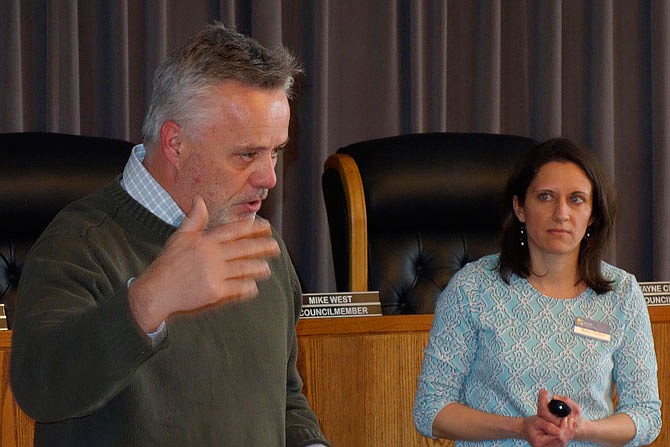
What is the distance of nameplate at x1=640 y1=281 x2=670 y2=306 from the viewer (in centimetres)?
260

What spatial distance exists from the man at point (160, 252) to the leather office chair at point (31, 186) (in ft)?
3.40

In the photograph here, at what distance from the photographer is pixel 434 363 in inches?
92.1

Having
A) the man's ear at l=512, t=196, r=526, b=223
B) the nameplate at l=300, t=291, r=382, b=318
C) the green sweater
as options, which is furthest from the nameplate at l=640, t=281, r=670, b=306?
the green sweater

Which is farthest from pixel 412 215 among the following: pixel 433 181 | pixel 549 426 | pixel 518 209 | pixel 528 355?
pixel 549 426

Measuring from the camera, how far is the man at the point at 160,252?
1.22m

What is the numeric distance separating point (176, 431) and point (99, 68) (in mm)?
2419

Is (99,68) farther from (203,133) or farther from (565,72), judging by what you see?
(203,133)

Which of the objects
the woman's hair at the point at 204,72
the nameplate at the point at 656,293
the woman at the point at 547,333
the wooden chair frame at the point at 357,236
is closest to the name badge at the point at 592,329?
the woman at the point at 547,333

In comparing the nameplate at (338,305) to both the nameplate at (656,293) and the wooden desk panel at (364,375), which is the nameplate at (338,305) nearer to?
the wooden desk panel at (364,375)

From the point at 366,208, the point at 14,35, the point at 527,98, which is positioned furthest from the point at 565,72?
the point at 14,35

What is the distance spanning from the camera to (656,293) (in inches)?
103

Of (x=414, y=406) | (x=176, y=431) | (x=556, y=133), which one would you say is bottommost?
(x=414, y=406)

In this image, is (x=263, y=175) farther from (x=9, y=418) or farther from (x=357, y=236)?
(x=357, y=236)

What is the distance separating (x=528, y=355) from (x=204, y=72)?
1.17m
